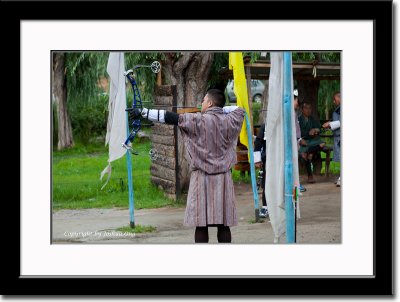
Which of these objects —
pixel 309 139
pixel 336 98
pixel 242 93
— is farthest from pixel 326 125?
pixel 242 93

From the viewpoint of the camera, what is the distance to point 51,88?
9.90 metres

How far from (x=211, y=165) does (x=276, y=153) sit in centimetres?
62

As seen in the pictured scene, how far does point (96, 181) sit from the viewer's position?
34.7ft

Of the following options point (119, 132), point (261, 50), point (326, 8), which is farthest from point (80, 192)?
point (326, 8)

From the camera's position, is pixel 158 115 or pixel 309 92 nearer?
pixel 158 115

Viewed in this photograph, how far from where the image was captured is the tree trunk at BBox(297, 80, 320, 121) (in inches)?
425

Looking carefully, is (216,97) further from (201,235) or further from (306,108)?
(201,235)

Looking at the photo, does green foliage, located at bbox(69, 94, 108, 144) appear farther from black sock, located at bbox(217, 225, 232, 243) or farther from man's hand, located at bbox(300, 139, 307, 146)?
man's hand, located at bbox(300, 139, 307, 146)

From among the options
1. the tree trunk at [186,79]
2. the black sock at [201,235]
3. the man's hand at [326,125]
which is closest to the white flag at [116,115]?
the tree trunk at [186,79]

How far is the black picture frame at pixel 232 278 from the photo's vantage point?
31.6 feet

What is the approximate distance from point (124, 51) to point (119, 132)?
86 cm

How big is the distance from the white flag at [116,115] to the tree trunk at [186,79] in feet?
1.62
